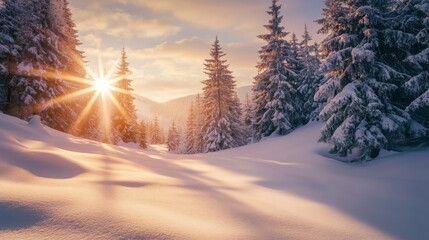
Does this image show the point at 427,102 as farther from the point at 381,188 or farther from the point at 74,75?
the point at 74,75

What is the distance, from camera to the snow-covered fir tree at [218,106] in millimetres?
32031

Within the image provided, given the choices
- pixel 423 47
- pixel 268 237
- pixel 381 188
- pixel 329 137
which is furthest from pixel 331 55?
pixel 268 237

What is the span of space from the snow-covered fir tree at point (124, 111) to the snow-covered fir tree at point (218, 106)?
13.7 metres

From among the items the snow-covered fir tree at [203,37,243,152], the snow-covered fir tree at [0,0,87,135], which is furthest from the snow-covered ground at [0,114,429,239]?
the snow-covered fir tree at [203,37,243,152]

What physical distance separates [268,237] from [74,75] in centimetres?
2576

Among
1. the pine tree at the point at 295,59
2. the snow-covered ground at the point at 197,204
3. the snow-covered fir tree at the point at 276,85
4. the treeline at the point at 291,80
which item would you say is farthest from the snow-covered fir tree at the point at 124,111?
the snow-covered ground at the point at 197,204

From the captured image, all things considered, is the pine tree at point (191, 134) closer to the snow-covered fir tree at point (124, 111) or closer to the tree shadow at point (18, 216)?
the snow-covered fir tree at point (124, 111)

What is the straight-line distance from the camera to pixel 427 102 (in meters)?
11.4

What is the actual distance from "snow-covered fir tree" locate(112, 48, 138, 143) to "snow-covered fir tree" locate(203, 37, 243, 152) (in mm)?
13689

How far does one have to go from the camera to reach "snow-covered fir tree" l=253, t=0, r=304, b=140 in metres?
26.6

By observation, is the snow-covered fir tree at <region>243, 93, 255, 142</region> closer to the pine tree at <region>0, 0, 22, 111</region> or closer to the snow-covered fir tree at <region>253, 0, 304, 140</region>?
the snow-covered fir tree at <region>253, 0, 304, 140</region>

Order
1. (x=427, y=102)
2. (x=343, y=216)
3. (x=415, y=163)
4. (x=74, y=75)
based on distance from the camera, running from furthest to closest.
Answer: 1. (x=74, y=75)
2. (x=427, y=102)
3. (x=415, y=163)
4. (x=343, y=216)

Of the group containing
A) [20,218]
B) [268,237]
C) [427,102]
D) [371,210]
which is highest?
[427,102]

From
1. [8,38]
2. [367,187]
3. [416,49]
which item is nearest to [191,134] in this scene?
[8,38]
